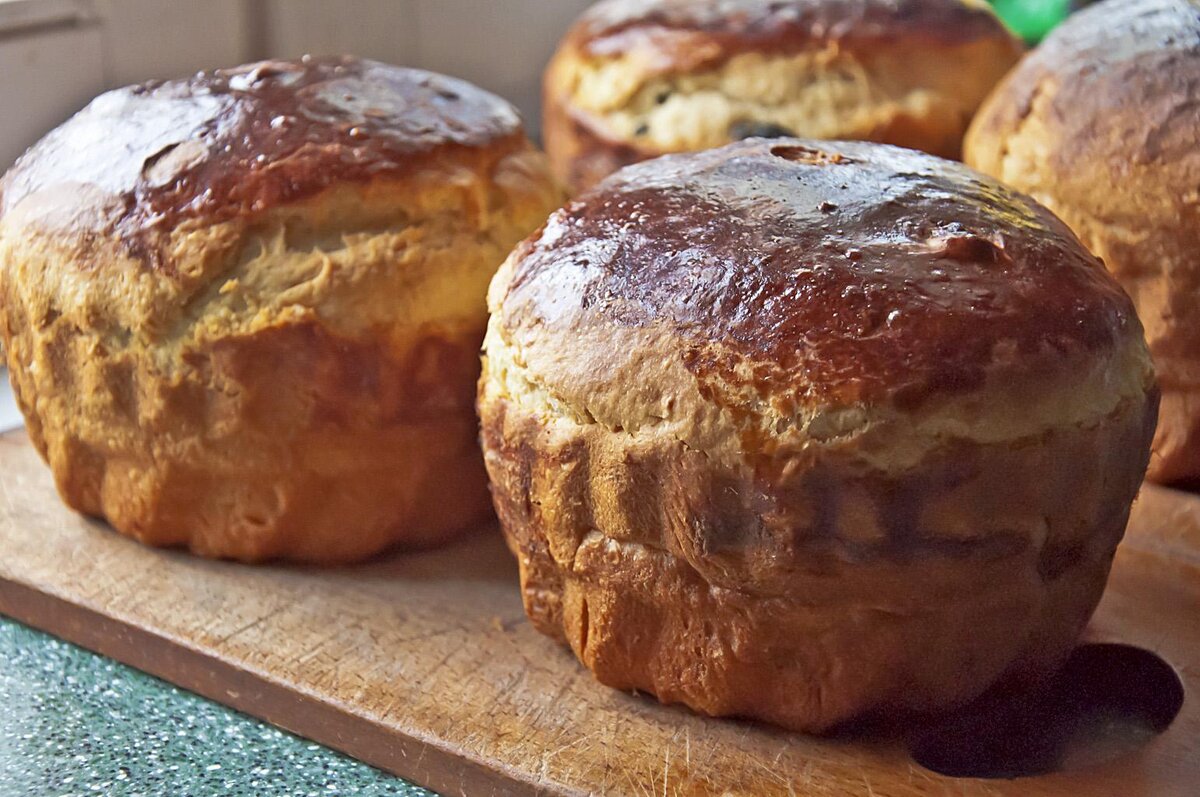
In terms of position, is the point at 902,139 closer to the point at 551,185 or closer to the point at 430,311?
the point at 551,185

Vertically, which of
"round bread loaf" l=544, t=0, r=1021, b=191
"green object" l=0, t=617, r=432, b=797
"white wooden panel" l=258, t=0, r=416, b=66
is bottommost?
"green object" l=0, t=617, r=432, b=797

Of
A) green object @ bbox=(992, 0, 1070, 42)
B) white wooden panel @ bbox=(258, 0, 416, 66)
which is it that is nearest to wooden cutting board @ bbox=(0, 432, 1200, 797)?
white wooden panel @ bbox=(258, 0, 416, 66)

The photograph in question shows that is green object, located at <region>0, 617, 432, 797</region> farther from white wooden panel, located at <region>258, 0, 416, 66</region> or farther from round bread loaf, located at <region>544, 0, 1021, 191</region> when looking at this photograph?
white wooden panel, located at <region>258, 0, 416, 66</region>

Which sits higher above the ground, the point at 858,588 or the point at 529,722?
the point at 858,588

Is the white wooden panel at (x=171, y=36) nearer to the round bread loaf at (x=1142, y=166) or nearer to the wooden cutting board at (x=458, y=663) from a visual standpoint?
the wooden cutting board at (x=458, y=663)

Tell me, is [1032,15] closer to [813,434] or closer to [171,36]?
[171,36]

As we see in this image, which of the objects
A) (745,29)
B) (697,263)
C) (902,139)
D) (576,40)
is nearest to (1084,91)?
(902,139)
